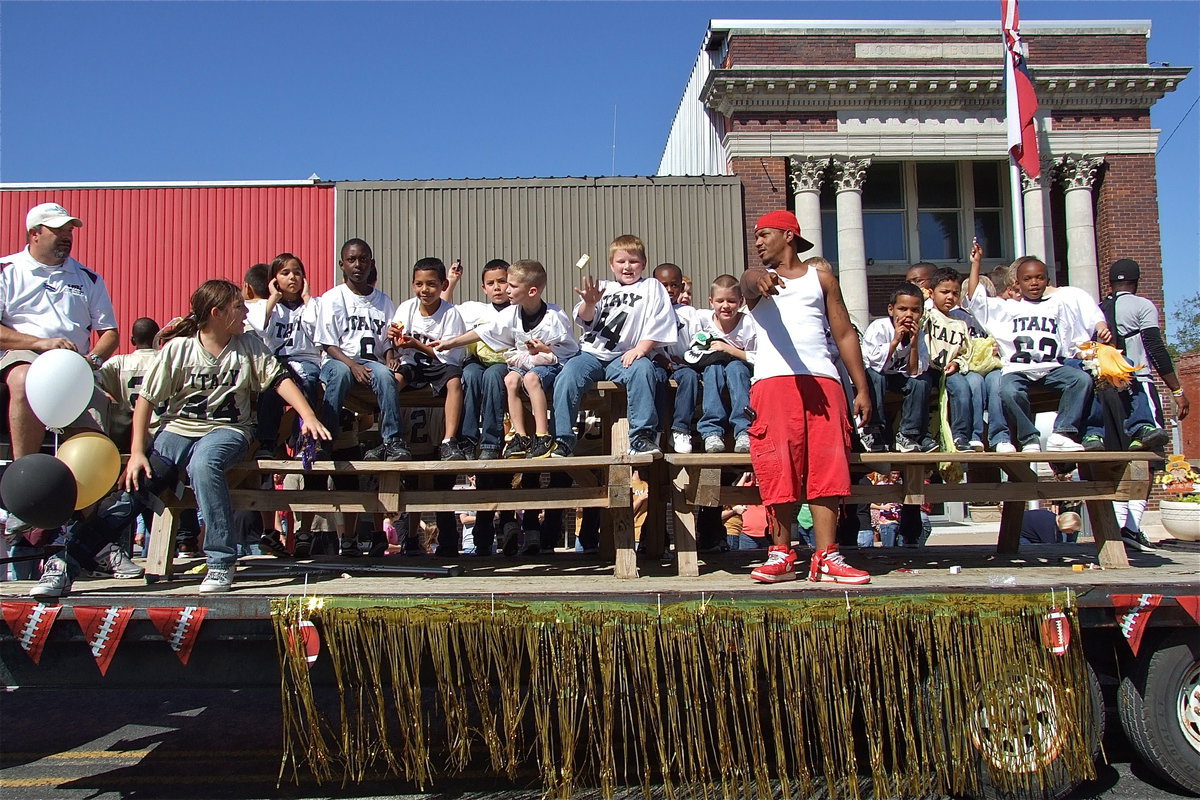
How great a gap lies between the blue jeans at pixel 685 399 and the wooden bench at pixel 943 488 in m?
0.29

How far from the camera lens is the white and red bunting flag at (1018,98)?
15016 millimetres

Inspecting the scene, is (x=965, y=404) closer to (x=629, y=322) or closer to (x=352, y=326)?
(x=629, y=322)

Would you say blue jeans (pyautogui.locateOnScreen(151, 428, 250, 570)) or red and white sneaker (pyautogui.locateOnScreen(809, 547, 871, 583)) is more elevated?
blue jeans (pyautogui.locateOnScreen(151, 428, 250, 570))

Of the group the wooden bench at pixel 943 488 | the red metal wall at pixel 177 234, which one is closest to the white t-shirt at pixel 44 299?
the wooden bench at pixel 943 488

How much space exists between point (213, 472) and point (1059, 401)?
194 inches

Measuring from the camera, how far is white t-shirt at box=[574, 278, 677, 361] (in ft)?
17.6

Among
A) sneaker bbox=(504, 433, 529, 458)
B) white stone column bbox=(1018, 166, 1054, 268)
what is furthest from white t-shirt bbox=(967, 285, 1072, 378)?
white stone column bbox=(1018, 166, 1054, 268)

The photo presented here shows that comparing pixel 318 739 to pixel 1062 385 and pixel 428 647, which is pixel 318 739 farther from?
pixel 1062 385

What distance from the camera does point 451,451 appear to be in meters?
5.21

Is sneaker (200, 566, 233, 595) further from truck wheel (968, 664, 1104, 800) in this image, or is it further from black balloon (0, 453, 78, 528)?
truck wheel (968, 664, 1104, 800)

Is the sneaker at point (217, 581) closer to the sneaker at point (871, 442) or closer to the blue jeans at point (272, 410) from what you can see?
the blue jeans at point (272, 410)

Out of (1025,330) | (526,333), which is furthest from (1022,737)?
(526,333)

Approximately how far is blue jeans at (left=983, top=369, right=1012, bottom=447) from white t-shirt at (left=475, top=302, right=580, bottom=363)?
2574mm

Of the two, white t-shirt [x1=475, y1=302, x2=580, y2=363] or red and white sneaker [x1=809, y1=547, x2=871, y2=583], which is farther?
white t-shirt [x1=475, y1=302, x2=580, y2=363]
